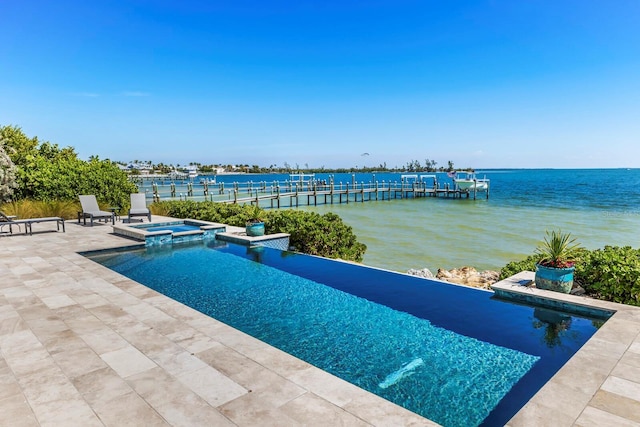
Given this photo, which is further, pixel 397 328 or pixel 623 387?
pixel 397 328

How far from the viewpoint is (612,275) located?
5105 millimetres

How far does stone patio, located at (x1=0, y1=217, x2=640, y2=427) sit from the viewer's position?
2.47 m

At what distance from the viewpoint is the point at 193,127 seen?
3297cm

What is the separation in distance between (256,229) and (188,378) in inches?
275

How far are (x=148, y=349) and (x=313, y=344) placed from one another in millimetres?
1712

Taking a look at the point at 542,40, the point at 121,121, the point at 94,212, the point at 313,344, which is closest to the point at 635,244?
the point at 542,40

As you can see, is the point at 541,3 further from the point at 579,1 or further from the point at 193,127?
the point at 193,127

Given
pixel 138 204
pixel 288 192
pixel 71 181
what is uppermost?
pixel 71 181

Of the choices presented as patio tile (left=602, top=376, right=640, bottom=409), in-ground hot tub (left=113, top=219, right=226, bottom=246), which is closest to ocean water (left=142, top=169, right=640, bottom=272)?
in-ground hot tub (left=113, top=219, right=226, bottom=246)

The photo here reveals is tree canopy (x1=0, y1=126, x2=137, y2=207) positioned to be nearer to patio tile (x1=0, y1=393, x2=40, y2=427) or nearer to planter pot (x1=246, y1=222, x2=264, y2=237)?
planter pot (x1=246, y1=222, x2=264, y2=237)

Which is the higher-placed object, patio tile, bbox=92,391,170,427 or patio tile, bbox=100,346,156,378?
patio tile, bbox=92,391,170,427

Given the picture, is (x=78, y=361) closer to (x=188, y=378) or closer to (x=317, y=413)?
(x=188, y=378)

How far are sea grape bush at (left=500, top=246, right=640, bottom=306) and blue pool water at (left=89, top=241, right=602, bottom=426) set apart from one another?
82 centimetres

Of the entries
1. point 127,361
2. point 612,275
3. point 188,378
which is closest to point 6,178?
point 127,361
